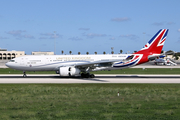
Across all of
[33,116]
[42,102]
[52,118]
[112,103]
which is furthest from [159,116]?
[42,102]

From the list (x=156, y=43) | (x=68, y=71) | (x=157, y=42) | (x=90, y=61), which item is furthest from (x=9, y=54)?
(x=157, y=42)

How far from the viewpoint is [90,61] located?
39.9 metres

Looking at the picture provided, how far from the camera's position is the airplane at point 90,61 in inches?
1511

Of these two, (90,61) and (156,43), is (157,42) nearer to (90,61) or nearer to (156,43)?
(156,43)

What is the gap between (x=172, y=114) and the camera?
1266 centimetres

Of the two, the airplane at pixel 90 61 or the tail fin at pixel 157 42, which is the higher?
the tail fin at pixel 157 42

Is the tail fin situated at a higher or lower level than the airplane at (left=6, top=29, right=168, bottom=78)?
higher

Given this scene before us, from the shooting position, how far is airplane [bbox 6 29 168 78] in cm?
3838

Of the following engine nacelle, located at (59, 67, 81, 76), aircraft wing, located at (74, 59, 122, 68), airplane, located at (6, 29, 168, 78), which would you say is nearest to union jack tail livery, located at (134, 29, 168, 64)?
airplane, located at (6, 29, 168, 78)

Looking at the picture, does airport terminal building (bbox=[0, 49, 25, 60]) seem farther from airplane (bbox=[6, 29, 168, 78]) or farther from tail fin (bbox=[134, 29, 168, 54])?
tail fin (bbox=[134, 29, 168, 54])

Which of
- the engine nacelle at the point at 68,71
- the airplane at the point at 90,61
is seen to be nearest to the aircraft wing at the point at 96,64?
the airplane at the point at 90,61

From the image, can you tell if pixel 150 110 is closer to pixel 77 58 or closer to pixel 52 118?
pixel 52 118

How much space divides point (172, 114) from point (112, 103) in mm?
4375

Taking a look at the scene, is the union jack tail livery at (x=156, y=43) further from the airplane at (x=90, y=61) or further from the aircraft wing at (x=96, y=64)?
the aircraft wing at (x=96, y=64)
